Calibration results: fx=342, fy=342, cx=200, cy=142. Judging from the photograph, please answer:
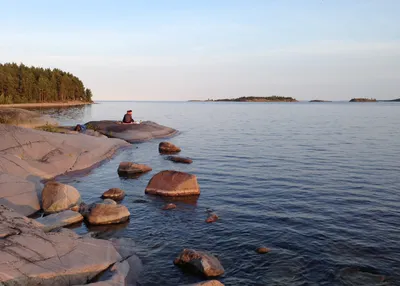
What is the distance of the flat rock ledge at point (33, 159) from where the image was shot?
53.1 ft

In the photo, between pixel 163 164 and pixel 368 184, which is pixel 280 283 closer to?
pixel 368 184

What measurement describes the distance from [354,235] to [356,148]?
22.2m

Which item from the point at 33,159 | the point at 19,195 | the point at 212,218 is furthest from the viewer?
the point at 33,159

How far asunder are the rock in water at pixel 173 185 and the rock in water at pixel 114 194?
1.44 metres

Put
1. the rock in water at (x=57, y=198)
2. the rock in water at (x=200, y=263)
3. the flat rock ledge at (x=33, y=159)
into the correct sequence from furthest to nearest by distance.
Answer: the flat rock ledge at (x=33, y=159) → the rock in water at (x=57, y=198) → the rock in water at (x=200, y=263)

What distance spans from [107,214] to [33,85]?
12826 cm

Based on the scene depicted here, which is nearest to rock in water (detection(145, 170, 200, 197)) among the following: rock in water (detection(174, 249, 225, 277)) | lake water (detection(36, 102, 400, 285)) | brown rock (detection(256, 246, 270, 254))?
lake water (detection(36, 102, 400, 285))

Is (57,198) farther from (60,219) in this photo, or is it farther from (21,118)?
(21,118)

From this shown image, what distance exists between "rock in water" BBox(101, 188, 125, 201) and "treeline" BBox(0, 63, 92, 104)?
98790mm

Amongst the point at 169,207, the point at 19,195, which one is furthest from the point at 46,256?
the point at 19,195

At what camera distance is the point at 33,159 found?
2267 cm

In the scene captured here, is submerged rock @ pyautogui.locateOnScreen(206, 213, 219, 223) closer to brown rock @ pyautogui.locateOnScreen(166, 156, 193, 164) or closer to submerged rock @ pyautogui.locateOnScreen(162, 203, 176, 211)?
submerged rock @ pyautogui.locateOnScreen(162, 203, 176, 211)

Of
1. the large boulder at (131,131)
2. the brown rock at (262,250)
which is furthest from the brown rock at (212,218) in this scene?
the large boulder at (131,131)

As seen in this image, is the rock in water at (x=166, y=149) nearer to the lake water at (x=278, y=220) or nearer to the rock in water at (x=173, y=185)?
the lake water at (x=278, y=220)
